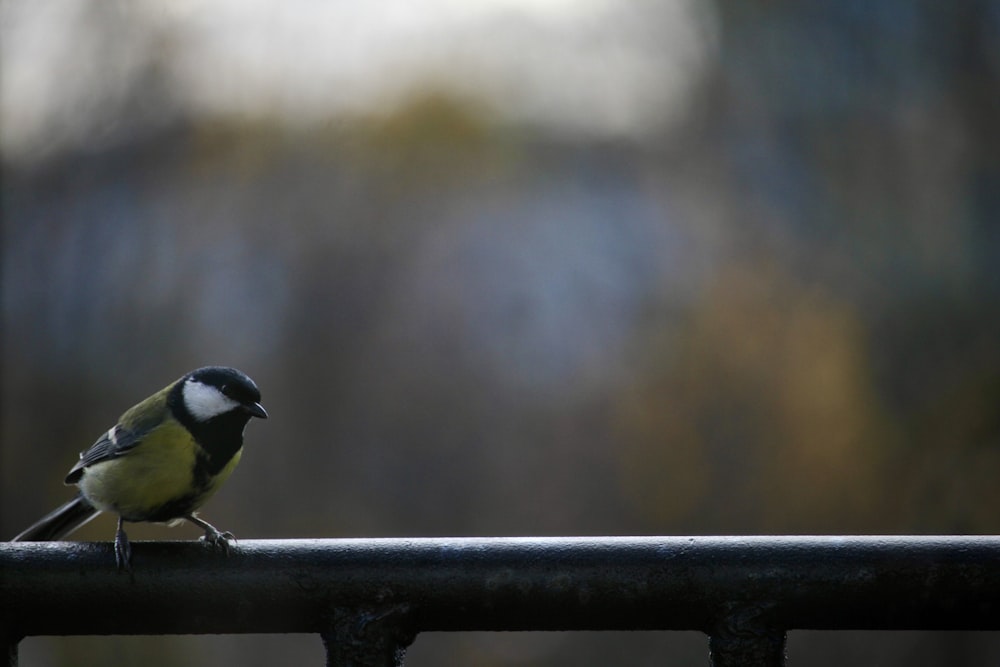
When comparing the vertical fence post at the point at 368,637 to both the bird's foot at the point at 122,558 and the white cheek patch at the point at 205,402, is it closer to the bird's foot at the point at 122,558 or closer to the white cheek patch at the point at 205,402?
the bird's foot at the point at 122,558

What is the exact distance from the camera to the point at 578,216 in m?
11.7

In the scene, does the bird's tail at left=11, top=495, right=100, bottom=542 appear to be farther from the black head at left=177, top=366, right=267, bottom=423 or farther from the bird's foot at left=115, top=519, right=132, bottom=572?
the bird's foot at left=115, top=519, right=132, bottom=572

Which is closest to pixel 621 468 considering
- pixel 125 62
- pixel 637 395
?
pixel 637 395

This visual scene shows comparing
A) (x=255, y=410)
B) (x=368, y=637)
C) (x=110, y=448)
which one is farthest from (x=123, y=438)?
(x=368, y=637)

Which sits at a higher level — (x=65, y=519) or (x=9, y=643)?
(x=9, y=643)

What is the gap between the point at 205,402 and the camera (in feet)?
6.65

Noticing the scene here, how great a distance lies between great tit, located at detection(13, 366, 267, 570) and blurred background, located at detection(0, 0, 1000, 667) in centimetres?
745

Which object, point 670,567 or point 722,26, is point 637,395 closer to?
point 722,26

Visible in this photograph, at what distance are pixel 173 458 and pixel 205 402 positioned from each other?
14 centimetres

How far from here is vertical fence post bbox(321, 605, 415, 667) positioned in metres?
0.86

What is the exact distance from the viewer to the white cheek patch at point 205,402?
2.00 metres

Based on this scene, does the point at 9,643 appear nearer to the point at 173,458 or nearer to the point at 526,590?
the point at 526,590

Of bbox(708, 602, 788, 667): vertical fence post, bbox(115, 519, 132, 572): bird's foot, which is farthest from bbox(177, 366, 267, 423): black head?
bbox(708, 602, 788, 667): vertical fence post

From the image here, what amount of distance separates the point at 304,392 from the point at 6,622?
10924mm
